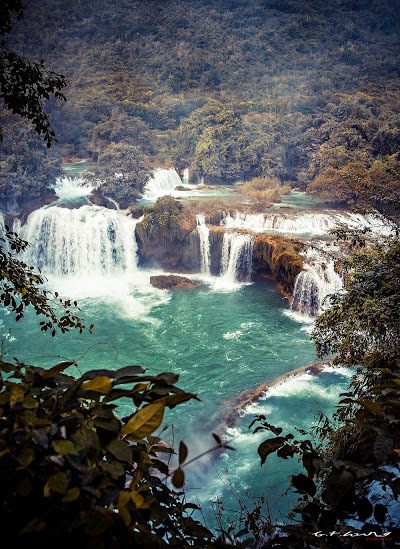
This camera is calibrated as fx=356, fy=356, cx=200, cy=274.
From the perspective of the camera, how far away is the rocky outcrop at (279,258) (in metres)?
13.5

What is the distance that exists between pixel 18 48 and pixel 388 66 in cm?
4250

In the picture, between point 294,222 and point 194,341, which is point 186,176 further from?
point 194,341

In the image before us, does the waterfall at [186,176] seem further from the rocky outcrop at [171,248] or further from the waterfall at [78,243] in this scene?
Answer: the waterfall at [78,243]

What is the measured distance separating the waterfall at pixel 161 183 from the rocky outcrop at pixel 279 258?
8.55 metres

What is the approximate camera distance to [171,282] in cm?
1527

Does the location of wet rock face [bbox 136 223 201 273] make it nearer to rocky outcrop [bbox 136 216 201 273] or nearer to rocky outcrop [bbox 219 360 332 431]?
rocky outcrop [bbox 136 216 201 273]

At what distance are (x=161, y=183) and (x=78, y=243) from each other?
8.31 m

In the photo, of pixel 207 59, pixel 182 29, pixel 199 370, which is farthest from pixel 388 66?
pixel 199 370

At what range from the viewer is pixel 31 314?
13.1 metres

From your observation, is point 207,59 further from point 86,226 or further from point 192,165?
point 86,226

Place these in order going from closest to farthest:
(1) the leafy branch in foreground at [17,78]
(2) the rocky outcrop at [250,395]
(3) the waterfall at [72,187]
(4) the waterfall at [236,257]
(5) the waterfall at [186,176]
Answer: (1) the leafy branch in foreground at [17,78] → (2) the rocky outcrop at [250,395] → (4) the waterfall at [236,257] → (3) the waterfall at [72,187] → (5) the waterfall at [186,176]

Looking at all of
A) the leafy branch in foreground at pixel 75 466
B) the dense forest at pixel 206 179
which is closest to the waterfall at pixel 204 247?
the dense forest at pixel 206 179

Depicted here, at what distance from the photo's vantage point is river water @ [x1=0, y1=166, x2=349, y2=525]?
22.6 feet

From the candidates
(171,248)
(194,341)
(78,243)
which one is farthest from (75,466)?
(78,243)
